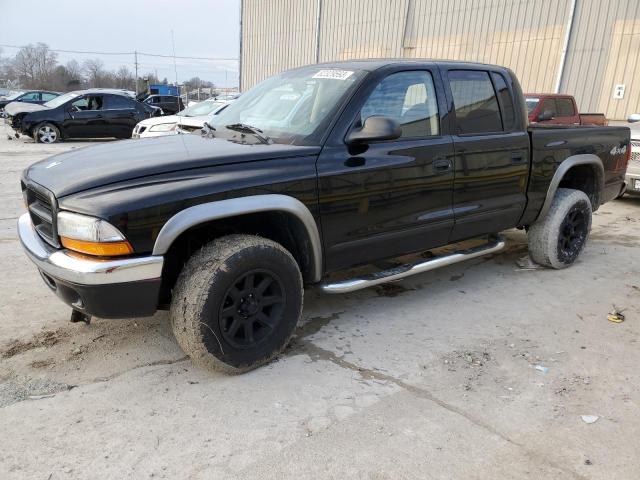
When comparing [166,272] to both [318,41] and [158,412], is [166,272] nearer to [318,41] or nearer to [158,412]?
[158,412]

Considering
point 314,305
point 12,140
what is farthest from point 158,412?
point 12,140

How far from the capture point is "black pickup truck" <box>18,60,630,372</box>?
2615 mm

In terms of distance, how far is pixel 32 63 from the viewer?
68.8 m

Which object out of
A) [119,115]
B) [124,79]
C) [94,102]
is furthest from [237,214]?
[124,79]

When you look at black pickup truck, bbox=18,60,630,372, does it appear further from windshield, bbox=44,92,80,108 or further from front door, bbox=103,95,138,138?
windshield, bbox=44,92,80,108

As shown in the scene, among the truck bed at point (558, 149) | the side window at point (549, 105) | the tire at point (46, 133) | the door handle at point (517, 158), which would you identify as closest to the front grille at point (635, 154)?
the side window at point (549, 105)

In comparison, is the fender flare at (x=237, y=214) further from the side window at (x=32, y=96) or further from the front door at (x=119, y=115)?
the side window at (x=32, y=96)

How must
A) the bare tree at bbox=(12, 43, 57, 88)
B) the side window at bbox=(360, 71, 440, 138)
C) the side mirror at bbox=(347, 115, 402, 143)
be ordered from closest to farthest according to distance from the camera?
the side mirror at bbox=(347, 115, 402, 143)
the side window at bbox=(360, 71, 440, 138)
the bare tree at bbox=(12, 43, 57, 88)

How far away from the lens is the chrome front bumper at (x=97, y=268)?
8.26 feet

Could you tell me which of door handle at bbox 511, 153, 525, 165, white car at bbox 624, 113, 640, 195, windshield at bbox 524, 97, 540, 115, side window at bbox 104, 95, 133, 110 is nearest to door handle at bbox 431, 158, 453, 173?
door handle at bbox 511, 153, 525, 165

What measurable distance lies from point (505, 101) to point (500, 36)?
13060mm

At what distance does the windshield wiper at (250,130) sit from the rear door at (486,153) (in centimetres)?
143

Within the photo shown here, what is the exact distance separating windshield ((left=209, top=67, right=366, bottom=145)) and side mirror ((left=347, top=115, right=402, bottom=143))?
0.79 feet

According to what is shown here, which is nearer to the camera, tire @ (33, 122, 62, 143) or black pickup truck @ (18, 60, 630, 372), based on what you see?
black pickup truck @ (18, 60, 630, 372)
